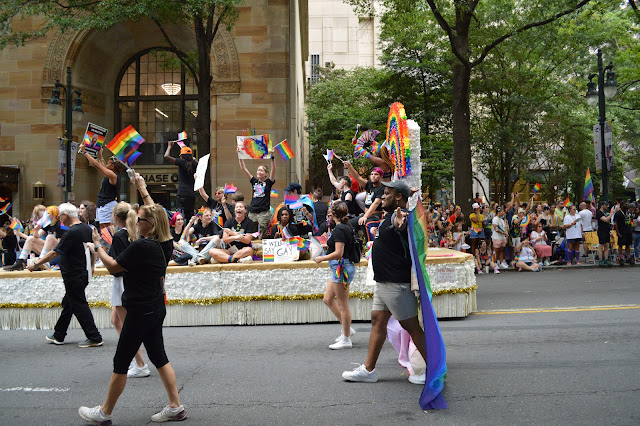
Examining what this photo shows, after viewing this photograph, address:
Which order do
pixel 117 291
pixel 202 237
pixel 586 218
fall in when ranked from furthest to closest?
pixel 586 218, pixel 202 237, pixel 117 291

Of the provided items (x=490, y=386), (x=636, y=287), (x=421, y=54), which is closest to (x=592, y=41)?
(x=421, y=54)

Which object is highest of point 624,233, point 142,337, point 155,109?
point 155,109

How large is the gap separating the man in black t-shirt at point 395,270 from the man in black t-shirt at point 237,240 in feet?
14.2

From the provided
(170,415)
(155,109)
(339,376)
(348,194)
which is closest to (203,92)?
(348,194)

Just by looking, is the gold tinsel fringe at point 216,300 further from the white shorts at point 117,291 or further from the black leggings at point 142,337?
the black leggings at point 142,337

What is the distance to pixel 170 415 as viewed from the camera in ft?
16.4

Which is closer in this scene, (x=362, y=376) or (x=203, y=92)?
(x=362, y=376)

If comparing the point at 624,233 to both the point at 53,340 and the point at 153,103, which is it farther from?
the point at 153,103

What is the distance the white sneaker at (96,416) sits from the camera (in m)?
4.82

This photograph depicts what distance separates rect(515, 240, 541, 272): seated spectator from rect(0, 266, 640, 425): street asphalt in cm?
705

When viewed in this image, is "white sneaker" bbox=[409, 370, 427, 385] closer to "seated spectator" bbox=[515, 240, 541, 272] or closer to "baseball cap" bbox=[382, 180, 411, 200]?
"baseball cap" bbox=[382, 180, 411, 200]

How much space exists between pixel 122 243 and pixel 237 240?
440cm

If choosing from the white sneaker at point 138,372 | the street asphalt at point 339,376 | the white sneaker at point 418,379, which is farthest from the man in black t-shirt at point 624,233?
the white sneaker at point 138,372

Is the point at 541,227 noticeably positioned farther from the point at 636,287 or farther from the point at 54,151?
the point at 54,151
